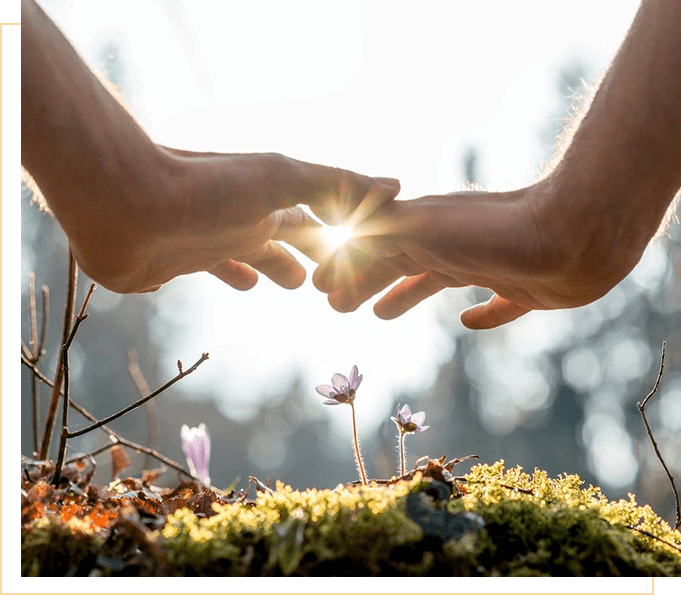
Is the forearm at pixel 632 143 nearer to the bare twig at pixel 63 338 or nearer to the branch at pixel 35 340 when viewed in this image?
the bare twig at pixel 63 338

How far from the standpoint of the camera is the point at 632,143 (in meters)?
1.29

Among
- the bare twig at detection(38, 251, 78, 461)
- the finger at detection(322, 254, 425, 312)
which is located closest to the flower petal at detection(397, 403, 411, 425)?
the finger at detection(322, 254, 425, 312)

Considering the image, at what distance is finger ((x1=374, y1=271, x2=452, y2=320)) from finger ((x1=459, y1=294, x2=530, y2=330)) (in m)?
0.14

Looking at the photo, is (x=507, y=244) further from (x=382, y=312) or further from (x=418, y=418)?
(x=382, y=312)

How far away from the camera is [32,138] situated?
1119 millimetres

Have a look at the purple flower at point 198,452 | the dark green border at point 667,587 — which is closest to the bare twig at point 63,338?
the purple flower at point 198,452

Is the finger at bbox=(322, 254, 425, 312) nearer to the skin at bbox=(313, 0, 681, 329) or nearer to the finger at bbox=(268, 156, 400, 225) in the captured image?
the skin at bbox=(313, 0, 681, 329)

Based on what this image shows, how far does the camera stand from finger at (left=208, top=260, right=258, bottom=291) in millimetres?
1868

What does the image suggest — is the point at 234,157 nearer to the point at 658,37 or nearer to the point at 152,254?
the point at 152,254

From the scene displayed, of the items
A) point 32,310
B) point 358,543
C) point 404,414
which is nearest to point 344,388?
point 404,414

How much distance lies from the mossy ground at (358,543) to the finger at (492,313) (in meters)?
0.87

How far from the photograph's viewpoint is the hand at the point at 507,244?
141 centimetres

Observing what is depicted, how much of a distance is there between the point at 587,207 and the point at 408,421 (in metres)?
0.67

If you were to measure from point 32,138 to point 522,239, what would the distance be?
1.08 meters
